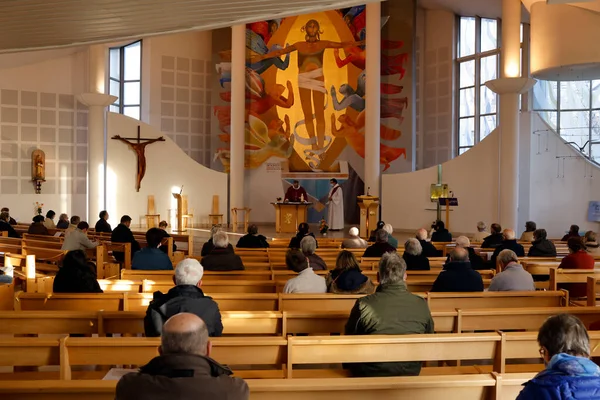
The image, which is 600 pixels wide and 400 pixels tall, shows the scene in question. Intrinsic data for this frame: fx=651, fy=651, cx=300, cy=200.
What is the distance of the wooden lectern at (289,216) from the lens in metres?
17.6

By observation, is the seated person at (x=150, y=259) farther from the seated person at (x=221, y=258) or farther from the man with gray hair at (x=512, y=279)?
the man with gray hair at (x=512, y=279)

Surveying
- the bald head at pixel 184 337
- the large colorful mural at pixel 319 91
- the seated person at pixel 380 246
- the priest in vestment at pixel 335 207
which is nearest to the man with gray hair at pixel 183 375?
the bald head at pixel 184 337

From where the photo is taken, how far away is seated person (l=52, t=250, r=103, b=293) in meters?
5.49

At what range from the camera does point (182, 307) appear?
3719 mm

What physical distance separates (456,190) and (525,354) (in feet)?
48.5

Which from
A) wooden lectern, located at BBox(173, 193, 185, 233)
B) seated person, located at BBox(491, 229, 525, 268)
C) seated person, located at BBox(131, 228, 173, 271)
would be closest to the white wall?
wooden lectern, located at BBox(173, 193, 185, 233)

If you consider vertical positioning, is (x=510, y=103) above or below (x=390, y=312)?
above

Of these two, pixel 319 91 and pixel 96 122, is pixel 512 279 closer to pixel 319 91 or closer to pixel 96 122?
pixel 96 122

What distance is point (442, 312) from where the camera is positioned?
14.3 feet

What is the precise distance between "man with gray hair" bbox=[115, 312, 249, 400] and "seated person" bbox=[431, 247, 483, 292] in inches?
141

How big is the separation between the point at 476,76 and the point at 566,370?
61.1 ft

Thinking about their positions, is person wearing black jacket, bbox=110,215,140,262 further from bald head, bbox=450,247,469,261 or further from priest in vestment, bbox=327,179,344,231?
priest in vestment, bbox=327,179,344,231

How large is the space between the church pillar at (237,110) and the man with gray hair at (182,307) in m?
16.1

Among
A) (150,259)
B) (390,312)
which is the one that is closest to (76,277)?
(150,259)
